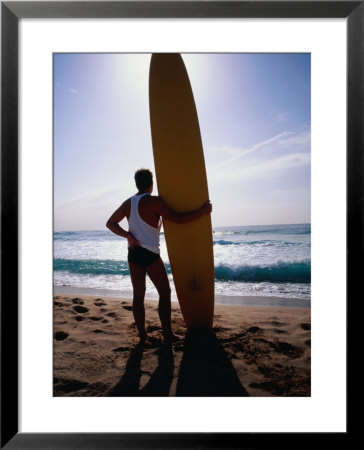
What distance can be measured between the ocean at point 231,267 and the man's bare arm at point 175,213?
616 millimetres

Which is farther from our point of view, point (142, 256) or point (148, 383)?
point (142, 256)

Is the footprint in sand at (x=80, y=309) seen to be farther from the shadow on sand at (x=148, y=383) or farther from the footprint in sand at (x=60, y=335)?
the shadow on sand at (x=148, y=383)

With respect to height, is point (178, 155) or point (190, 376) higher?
point (178, 155)

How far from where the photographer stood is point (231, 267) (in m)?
4.98

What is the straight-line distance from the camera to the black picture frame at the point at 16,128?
1.34 m

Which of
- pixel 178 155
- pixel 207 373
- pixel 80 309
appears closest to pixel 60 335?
pixel 80 309

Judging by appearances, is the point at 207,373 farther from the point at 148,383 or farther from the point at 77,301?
the point at 77,301

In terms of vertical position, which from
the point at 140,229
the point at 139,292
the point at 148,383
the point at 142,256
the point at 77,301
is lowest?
the point at 148,383

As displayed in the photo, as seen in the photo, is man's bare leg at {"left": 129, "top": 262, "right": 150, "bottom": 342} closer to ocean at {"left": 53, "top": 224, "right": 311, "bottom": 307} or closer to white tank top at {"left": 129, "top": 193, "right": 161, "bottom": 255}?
white tank top at {"left": 129, "top": 193, "right": 161, "bottom": 255}

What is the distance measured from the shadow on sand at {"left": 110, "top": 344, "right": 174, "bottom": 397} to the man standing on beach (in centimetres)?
34

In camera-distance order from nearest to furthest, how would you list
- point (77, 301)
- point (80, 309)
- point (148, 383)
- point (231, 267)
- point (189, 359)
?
1. point (148, 383)
2. point (189, 359)
3. point (80, 309)
4. point (77, 301)
5. point (231, 267)

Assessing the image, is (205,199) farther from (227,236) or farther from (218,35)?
(227,236)

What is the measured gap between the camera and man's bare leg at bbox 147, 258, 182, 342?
1743 mm

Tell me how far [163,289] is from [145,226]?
1.42 feet
